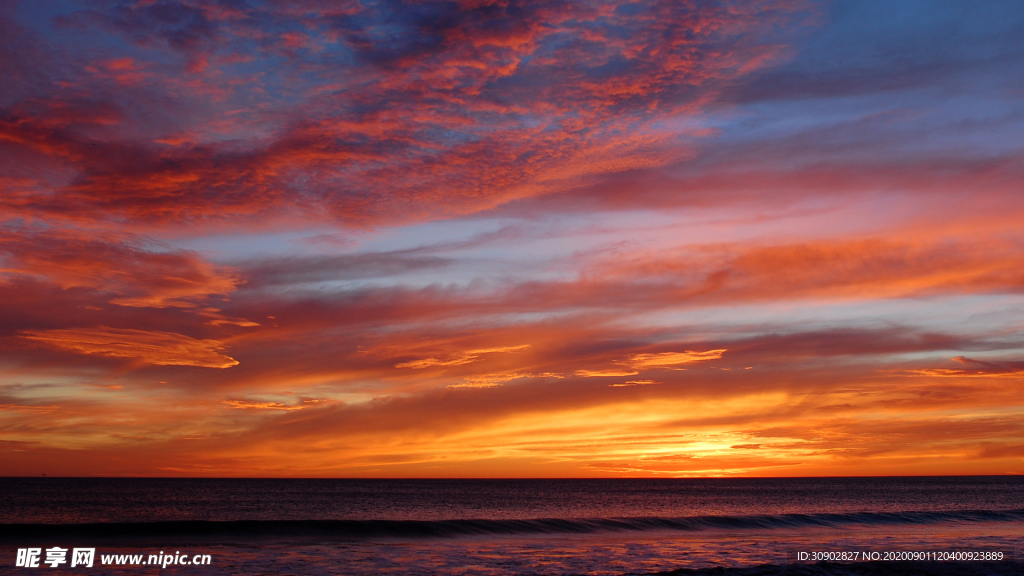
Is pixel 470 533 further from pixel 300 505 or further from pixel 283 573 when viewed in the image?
pixel 300 505

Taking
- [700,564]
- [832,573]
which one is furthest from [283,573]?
[832,573]

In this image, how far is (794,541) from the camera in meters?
30.9

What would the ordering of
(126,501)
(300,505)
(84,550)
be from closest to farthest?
1. (84,550)
2. (300,505)
3. (126,501)

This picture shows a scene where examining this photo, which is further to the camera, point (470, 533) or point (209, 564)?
point (470, 533)

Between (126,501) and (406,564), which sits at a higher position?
(406,564)

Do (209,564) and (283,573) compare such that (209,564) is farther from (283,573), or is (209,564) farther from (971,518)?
(971,518)

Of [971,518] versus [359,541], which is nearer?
[359,541]

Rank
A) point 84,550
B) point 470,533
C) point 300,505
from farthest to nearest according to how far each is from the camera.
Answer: point 300,505 < point 470,533 < point 84,550

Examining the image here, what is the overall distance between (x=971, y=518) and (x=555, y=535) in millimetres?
30855

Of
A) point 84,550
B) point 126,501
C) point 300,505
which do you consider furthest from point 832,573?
point 126,501

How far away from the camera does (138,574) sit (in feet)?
66.0

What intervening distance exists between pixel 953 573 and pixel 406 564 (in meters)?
18.0

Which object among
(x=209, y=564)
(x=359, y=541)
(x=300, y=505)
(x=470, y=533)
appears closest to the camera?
(x=209, y=564)

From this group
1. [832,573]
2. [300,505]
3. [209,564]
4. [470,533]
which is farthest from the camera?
[300,505]
